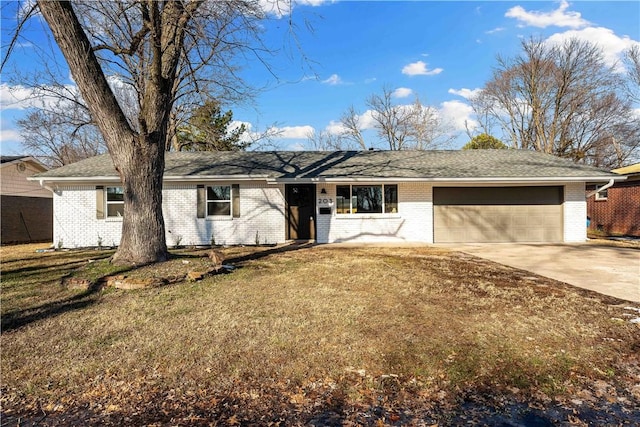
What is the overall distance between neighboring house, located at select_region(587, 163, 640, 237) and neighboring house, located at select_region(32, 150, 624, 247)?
3.72 metres

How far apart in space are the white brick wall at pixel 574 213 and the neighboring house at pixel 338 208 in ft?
0.10

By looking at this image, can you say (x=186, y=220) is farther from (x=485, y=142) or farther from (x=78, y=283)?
(x=485, y=142)

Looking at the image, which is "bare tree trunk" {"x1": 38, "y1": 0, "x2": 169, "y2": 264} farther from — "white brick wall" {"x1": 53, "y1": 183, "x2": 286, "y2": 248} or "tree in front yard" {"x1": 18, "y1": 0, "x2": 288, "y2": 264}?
"white brick wall" {"x1": 53, "y1": 183, "x2": 286, "y2": 248}

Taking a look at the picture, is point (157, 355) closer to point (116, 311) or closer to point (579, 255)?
point (116, 311)

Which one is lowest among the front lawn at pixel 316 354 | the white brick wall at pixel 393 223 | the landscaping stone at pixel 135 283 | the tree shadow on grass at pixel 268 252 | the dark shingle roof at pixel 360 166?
the front lawn at pixel 316 354

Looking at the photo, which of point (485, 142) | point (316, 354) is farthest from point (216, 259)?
point (485, 142)

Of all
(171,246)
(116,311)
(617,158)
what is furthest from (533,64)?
(116,311)

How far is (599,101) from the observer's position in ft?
86.5

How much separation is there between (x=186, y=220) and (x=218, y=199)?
1373mm

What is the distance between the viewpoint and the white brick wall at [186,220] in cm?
1277

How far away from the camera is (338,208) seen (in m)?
13.0

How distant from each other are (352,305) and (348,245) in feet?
23.6

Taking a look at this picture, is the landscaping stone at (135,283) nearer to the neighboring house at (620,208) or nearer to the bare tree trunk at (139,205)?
the bare tree trunk at (139,205)

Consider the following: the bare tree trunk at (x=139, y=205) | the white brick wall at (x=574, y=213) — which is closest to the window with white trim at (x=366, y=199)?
the white brick wall at (x=574, y=213)
